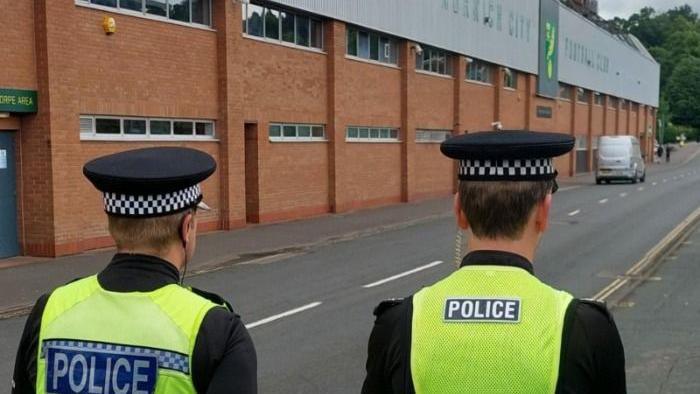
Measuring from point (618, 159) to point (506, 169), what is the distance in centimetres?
4255

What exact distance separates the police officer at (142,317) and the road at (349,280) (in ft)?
13.8

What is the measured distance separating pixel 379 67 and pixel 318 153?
5.17m

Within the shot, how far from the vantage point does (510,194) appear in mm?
2207

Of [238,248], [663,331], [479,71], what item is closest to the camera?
[663,331]

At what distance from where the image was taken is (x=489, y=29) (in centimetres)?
3753

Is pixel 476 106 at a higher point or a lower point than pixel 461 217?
higher

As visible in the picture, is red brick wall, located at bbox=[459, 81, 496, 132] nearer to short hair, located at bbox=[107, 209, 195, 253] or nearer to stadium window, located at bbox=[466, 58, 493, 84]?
stadium window, located at bbox=[466, 58, 493, 84]

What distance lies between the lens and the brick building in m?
15.1

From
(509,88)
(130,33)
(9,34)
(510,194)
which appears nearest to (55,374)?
(510,194)

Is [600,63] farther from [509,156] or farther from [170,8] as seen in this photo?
[509,156]

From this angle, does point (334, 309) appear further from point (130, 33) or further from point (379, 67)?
point (379, 67)

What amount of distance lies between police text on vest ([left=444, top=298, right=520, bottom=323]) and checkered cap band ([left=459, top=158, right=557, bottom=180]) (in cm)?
36

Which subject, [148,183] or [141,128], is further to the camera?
[141,128]

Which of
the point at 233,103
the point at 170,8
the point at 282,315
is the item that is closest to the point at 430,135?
the point at 233,103
